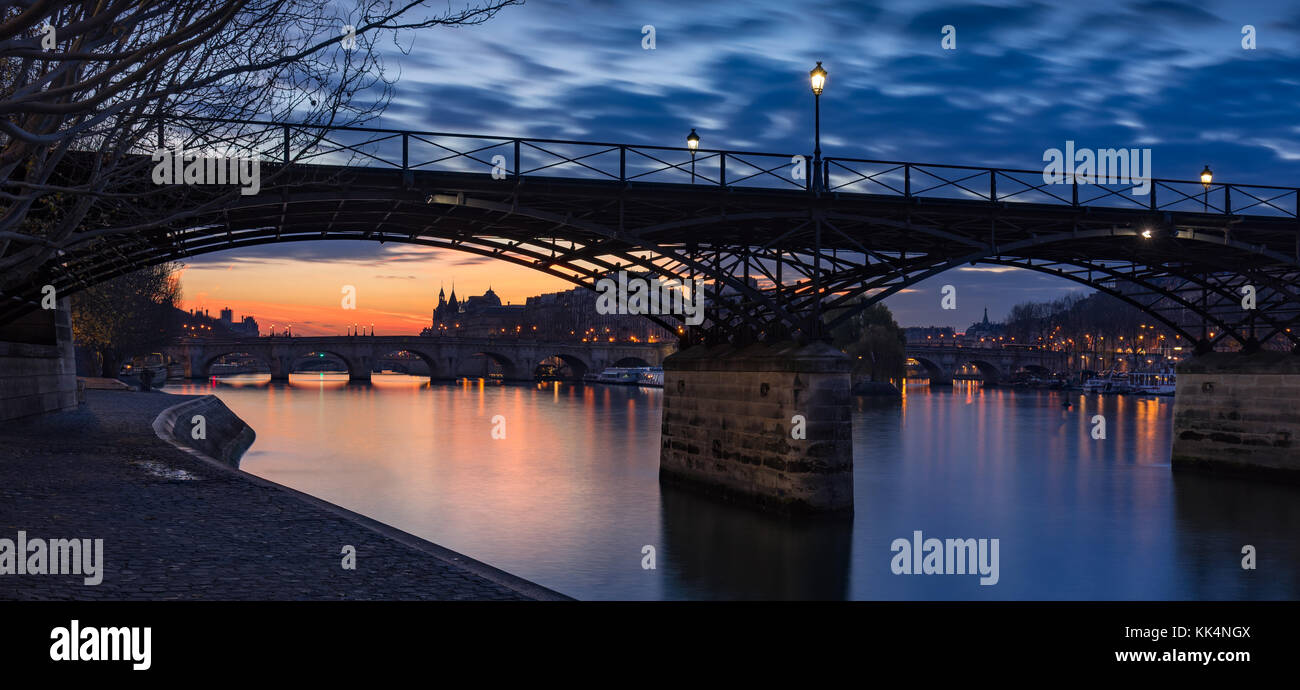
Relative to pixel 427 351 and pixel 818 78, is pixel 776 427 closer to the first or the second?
pixel 818 78

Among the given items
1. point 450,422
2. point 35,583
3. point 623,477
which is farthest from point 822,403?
point 450,422

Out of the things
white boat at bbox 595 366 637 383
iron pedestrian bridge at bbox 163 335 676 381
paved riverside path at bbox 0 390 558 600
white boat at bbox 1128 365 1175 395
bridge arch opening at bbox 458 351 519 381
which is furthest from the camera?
bridge arch opening at bbox 458 351 519 381

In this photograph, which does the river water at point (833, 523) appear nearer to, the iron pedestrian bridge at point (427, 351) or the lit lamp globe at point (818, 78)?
the lit lamp globe at point (818, 78)

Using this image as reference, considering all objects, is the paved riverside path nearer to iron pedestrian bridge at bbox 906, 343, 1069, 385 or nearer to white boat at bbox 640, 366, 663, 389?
white boat at bbox 640, 366, 663, 389

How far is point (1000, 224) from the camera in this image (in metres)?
34.2

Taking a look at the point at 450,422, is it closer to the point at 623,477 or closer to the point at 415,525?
the point at 623,477

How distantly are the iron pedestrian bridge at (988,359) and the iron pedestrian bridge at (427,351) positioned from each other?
137ft

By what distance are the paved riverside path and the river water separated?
20.5 ft

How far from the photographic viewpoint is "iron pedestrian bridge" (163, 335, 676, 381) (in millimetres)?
142875

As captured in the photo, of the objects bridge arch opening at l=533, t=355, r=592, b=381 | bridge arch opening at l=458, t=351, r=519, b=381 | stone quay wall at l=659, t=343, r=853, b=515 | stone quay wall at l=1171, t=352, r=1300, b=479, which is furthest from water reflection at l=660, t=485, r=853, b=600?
bridge arch opening at l=533, t=355, r=592, b=381

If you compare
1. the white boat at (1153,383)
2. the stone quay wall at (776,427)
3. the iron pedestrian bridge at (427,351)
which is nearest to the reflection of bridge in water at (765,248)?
the stone quay wall at (776,427)

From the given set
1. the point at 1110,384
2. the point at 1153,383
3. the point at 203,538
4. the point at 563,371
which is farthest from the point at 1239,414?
the point at 563,371

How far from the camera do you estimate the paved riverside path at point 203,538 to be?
36.9 feet

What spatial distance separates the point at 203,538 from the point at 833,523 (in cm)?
1601
